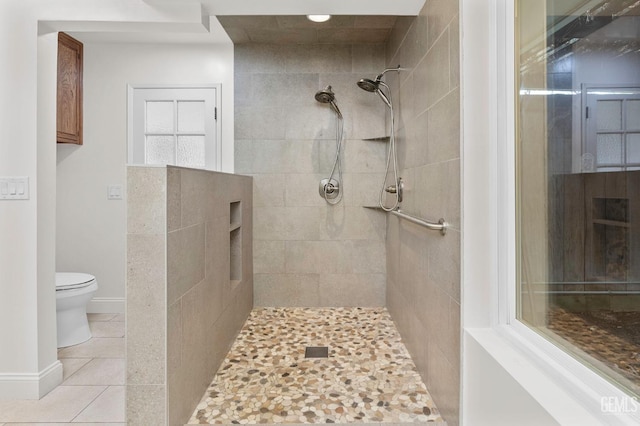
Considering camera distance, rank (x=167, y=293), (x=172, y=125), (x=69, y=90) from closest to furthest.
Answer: (x=167, y=293) → (x=69, y=90) → (x=172, y=125)

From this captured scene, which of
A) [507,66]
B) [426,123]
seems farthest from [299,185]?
[507,66]

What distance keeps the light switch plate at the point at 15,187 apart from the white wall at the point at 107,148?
1271 millimetres

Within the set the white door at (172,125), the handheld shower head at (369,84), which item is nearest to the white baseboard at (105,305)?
the white door at (172,125)

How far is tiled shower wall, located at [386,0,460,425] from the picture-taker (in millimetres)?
1533

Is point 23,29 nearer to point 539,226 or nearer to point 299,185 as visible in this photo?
point 299,185

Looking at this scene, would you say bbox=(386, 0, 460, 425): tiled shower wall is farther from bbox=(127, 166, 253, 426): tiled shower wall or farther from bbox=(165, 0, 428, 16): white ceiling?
bbox=(127, 166, 253, 426): tiled shower wall

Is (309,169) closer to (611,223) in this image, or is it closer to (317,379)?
(317,379)

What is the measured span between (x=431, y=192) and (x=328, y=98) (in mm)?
1494

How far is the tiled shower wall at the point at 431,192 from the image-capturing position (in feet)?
5.03

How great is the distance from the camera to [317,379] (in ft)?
A: 6.41

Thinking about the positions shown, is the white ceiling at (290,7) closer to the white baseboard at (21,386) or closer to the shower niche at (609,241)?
the shower niche at (609,241)

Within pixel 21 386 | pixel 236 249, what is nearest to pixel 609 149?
pixel 236 249

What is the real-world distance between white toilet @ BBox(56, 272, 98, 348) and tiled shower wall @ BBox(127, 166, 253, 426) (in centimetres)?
135

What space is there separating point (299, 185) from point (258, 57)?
1108 mm
